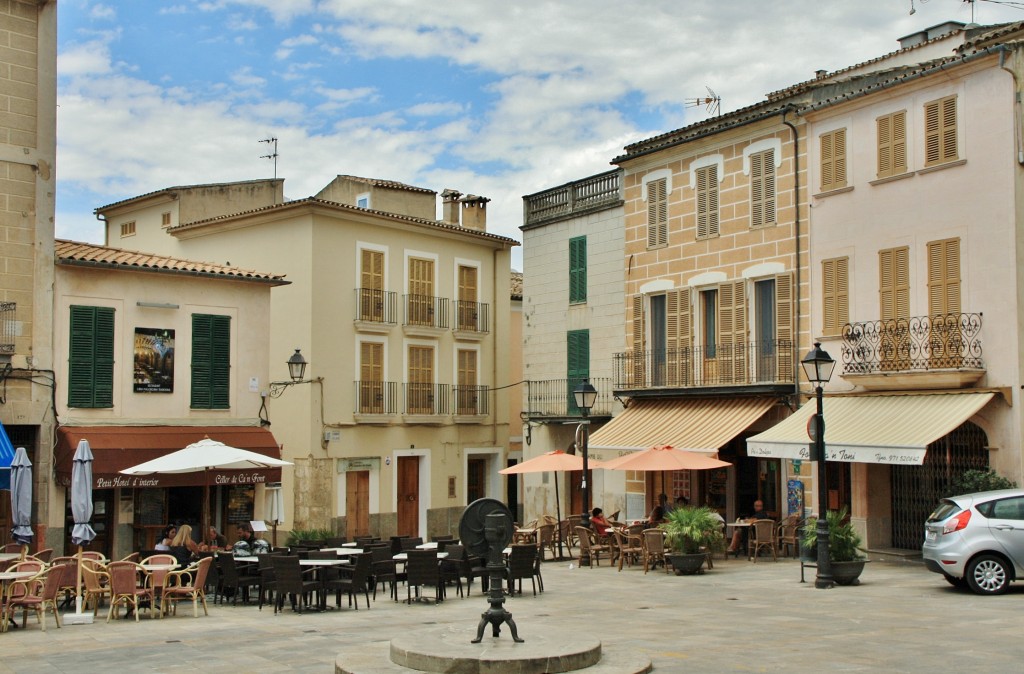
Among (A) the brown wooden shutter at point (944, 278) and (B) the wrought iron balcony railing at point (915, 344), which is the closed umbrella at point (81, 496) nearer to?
(B) the wrought iron balcony railing at point (915, 344)

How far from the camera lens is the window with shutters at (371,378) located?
34000 millimetres

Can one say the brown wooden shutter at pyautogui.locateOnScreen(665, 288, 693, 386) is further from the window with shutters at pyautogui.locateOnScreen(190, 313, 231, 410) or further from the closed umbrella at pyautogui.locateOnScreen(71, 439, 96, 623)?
the closed umbrella at pyautogui.locateOnScreen(71, 439, 96, 623)

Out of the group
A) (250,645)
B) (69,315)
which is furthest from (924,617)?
(69,315)

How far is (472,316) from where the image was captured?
124 ft

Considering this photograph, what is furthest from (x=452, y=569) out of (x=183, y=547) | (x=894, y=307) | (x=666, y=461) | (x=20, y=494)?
(x=894, y=307)

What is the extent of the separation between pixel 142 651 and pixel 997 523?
11.8 meters

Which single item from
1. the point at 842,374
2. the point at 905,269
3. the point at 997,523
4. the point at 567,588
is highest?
the point at 905,269

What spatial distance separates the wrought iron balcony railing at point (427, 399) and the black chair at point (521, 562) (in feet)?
53.9

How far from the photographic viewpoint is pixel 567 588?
Answer: 20.2m

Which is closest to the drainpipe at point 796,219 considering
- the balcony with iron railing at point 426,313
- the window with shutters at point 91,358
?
the balcony with iron railing at point 426,313

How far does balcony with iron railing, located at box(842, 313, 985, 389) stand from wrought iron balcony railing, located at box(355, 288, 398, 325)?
49.5ft

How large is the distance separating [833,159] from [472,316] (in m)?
15.6

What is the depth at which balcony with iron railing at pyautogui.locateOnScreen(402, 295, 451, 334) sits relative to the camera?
35.6m

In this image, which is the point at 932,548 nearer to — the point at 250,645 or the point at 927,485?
the point at 927,485
